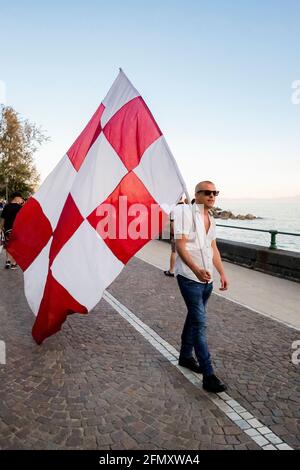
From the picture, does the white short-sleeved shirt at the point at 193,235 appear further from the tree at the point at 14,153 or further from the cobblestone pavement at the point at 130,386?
the tree at the point at 14,153

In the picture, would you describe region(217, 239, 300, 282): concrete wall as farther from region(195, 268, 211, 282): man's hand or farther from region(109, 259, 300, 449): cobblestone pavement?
region(195, 268, 211, 282): man's hand

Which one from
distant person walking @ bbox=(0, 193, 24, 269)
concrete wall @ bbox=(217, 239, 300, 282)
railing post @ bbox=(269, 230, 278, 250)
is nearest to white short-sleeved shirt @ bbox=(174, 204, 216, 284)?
concrete wall @ bbox=(217, 239, 300, 282)

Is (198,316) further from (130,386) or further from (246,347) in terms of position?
(246,347)

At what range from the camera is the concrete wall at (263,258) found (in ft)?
28.7

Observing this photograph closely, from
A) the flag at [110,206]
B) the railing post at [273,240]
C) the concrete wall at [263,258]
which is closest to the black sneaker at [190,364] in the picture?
the flag at [110,206]

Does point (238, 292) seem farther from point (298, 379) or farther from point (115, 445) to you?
point (115, 445)

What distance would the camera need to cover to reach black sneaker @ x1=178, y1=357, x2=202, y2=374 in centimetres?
396

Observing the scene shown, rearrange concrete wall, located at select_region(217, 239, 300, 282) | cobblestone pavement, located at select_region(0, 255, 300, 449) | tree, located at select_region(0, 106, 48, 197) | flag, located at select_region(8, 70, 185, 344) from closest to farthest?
1. cobblestone pavement, located at select_region(0, 255, 300, 449)
2. flag, located at select_region(8, 70, 185, 344)
3. concrete wall, located at select_region(217, 239, 300, 282)
4. tree, located at select_region(0, 106, 48, 197)

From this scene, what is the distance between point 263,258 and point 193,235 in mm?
6679

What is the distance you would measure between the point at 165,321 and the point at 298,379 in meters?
2.18

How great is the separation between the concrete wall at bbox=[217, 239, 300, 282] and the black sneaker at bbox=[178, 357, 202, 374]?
5.33 metres

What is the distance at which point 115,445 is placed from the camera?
2768mm

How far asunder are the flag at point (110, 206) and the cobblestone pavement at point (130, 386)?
567mm

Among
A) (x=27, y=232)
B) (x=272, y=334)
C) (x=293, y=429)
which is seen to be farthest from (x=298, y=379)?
(x=27, y=232)
